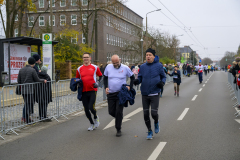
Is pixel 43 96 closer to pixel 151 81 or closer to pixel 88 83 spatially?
pixel 88 83

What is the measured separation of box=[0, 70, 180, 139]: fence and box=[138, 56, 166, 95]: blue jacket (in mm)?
3391

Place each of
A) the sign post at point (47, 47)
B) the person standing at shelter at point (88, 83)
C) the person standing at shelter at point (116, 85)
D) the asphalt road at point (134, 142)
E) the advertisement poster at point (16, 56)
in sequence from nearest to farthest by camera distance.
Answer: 1. the asphalt road at point (134, 142)
2. the person standing at shelter at point (116, 85)
3. the person standing at shelter at point (88, 83)
4. the sign post at point (47, 47)
5. the advertisement poster at point (16, 56)

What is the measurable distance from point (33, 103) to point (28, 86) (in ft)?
1.63

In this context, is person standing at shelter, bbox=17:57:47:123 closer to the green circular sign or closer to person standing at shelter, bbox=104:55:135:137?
person standing at shelter, bbox=104:55:135:137

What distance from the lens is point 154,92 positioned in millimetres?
6379

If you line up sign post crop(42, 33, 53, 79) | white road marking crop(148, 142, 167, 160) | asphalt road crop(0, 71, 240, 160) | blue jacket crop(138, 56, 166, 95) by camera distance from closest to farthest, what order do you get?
white road marking crop(148, 142, 167, 160) < asphalt road crop(0, 71, 240, 160) < blue jacket crop(138, 56, 166, 95) < sign post crop(42, 33, 53, 79)

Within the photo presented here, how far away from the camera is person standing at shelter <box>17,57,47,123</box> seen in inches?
321

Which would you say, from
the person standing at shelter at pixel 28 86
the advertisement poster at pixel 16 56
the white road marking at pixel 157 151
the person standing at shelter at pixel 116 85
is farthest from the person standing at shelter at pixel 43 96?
the advertisement poster at pixel 16 56

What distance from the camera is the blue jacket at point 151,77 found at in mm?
6371

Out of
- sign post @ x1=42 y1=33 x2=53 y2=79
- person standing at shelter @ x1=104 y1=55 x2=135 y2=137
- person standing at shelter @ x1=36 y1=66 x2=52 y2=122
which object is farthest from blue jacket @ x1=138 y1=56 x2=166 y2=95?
sign post @ x1=42 y1=33 x2=53 y2=79

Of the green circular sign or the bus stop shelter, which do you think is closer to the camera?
the green circular sign

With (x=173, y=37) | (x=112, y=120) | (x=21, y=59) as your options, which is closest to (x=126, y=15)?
(x=173, y=37)

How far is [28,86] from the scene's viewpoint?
8.23m

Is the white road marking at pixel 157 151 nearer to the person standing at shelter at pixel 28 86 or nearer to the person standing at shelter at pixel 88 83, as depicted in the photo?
the person standing at shelter at pixel 88 83
